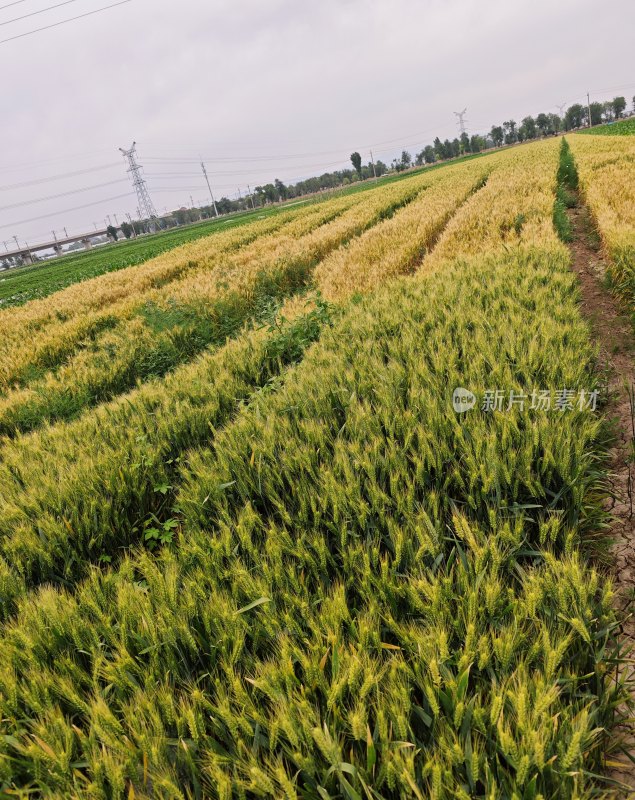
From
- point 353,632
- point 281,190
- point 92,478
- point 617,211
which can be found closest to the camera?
point 353,632

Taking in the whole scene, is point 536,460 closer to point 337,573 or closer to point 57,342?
point 337,573

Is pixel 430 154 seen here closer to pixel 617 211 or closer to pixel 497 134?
pixel 497 134

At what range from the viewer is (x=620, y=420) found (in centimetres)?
271

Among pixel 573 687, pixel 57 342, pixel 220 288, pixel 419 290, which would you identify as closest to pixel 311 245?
pixel 220 288

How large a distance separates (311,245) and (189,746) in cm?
1109

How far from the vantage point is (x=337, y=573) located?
56.3 inches

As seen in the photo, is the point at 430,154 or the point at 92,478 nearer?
the point at 92,478

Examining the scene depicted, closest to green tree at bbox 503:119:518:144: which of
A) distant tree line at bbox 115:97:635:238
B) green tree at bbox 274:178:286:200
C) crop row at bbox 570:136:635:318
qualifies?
distant tree line at bbox 115:97:635:238

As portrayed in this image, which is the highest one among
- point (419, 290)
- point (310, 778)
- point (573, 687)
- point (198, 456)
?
point (419, 290)

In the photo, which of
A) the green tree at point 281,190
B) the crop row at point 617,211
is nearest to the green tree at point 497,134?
the green tree at point 281,190
